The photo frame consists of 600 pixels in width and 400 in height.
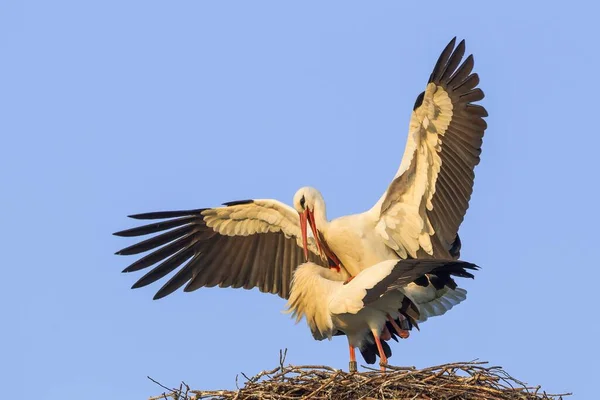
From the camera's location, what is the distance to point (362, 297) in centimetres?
1162

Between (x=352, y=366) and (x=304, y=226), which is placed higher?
(x=304, y=226)

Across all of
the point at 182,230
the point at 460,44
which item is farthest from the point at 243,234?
the point at 460,44

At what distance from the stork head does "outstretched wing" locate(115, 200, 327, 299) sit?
51 cm

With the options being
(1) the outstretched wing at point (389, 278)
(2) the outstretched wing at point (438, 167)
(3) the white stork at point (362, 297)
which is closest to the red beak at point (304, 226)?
(3) the white stork at point (362, 297)

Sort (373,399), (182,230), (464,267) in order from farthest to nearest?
(182,230), (464,267), (373,399)

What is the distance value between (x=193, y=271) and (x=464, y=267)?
298 centimetres

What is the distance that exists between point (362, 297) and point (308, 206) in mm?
1303

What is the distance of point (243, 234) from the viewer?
13.5 m

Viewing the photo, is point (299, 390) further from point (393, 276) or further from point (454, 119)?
point (454, 119)

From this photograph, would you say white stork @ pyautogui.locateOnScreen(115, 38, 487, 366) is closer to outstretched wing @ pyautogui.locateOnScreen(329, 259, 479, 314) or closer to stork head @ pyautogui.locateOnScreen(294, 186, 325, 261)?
stork head @ pyautogui.locateOnScreen(294, 186, 325, 261)

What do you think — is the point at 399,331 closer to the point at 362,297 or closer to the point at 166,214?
the point at 362,297

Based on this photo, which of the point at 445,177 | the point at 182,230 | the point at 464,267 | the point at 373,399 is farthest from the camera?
the point at 182,230

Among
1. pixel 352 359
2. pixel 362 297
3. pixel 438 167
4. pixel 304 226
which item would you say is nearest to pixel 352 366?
pixel 352 359

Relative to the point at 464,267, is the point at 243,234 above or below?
above
